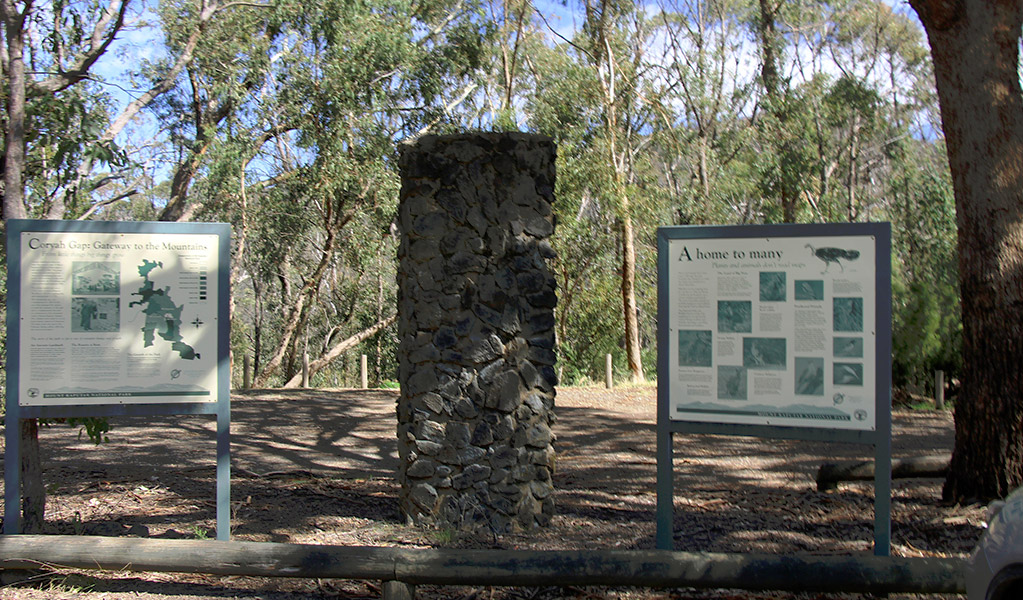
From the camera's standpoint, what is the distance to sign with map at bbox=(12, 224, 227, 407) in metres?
4.55

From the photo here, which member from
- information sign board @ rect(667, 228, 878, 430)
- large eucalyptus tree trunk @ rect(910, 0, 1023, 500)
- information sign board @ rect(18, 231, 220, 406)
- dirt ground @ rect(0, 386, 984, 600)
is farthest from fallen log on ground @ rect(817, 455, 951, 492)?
information sign board @ rect(18, 231, 220, 406)

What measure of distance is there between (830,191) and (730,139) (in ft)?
13.7

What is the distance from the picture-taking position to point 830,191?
98.4 feet

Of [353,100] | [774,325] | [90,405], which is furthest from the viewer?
[353,100]

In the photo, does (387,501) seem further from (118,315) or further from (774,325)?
(774,325)

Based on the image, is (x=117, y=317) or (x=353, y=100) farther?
(x=353, y=100)

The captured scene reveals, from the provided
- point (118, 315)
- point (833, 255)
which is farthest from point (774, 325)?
point (118, 315)

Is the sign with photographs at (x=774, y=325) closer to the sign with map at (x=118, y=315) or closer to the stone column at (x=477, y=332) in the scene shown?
the stone column at (x=477, y=332)

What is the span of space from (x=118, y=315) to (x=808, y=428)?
3.94 meters

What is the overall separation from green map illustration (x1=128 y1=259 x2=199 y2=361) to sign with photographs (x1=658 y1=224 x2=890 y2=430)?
9.31 ft

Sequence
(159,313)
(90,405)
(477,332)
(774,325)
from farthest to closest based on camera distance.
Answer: (477,332) → (159,313) → (90,405) → (774,325)

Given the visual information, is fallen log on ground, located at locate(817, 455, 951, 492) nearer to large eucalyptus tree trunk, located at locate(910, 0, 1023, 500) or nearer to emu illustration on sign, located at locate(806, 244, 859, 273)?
large eucalyptus tree trunk, located at locate(910, 0, 1023, 500)

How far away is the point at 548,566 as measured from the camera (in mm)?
3879

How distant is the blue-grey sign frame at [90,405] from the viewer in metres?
4.48
